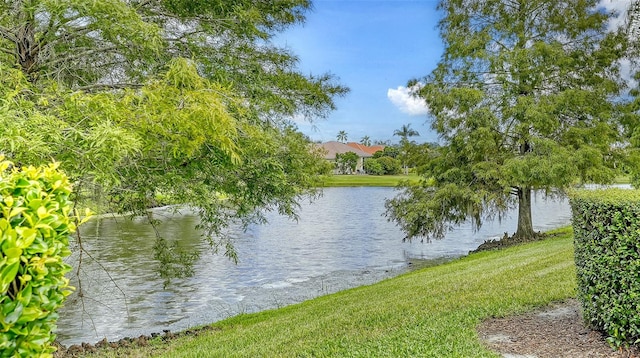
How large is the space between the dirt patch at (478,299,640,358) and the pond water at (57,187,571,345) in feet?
14.0

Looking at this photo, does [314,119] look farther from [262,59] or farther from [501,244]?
[501,244]

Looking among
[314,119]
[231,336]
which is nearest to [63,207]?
[231,336]

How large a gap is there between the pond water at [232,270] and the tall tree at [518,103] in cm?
283

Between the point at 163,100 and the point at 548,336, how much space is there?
4260mm

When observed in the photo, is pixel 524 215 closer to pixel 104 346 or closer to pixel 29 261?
pixel 104 346

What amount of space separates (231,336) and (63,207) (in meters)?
5.08

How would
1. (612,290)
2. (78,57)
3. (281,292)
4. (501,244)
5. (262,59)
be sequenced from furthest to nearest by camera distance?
1. (501,244)
2. (281,292)
3. (262,59)
4. (78,57)
5. (612,290)

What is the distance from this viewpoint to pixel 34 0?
15.2ft

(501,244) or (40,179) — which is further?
(501,244)

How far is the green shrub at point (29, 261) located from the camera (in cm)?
159

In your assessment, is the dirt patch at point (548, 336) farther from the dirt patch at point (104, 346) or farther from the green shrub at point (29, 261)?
the dirt patch at point (104, 346)

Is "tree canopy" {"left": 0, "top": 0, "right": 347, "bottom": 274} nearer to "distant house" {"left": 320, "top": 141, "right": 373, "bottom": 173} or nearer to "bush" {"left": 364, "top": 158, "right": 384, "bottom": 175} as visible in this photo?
"bush" {"left": 364, "top": 158, "right": 384, "bottom": 175}

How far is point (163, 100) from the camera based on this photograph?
4.48 m

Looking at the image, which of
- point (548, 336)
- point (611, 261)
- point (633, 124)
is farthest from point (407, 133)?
point (611, 261)
